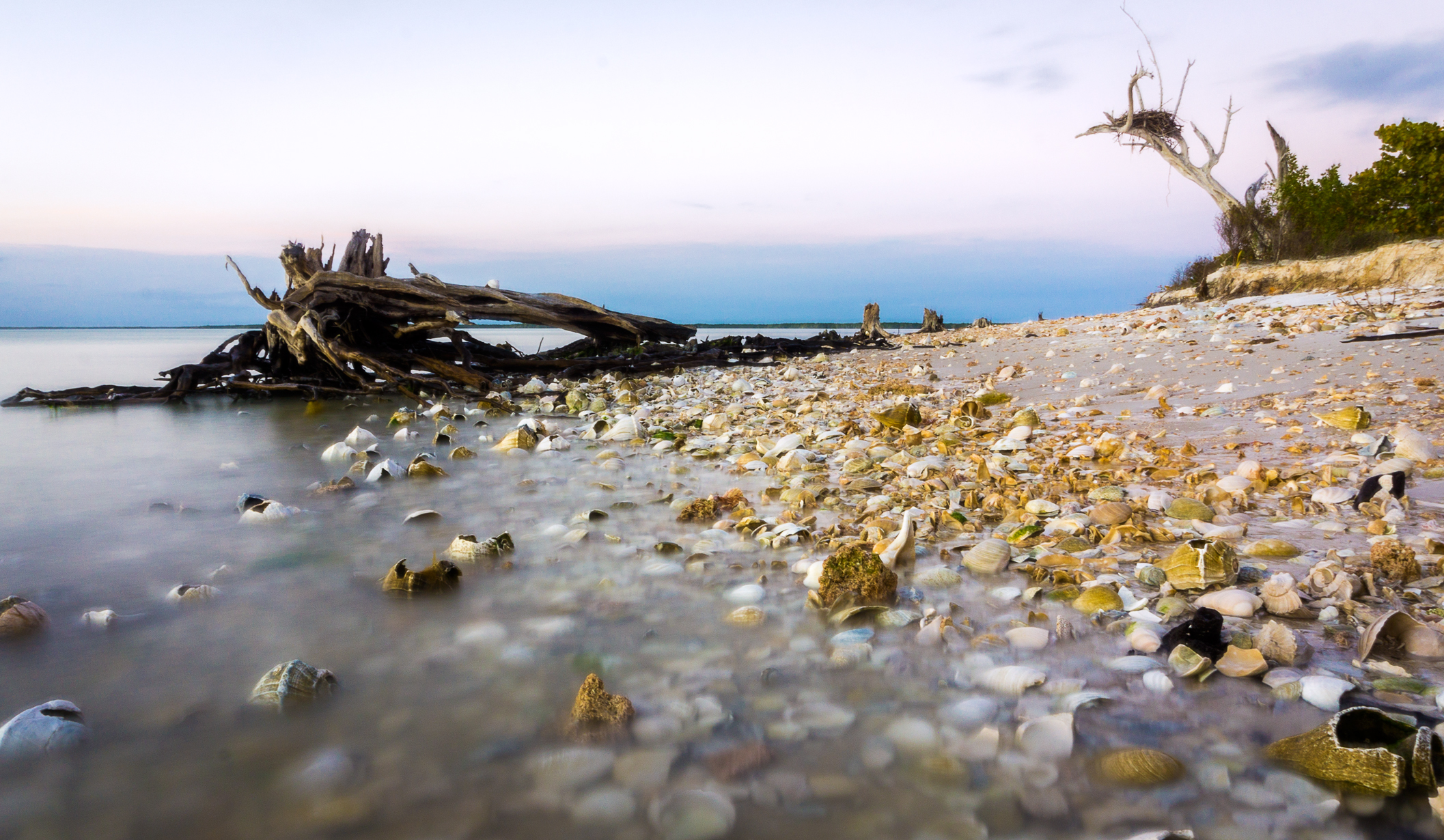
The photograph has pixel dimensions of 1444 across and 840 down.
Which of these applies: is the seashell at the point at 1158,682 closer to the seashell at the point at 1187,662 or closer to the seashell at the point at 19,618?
the seashell at the point at 1187,662

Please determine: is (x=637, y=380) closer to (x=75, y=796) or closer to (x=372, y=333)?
(x=372, y=333)

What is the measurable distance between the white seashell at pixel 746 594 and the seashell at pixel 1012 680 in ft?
2.38

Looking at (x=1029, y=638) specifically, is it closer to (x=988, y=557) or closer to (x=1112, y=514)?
(x=988, y=557)

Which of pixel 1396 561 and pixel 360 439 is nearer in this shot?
pixel 1396 561

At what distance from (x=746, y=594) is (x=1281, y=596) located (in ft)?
4.69

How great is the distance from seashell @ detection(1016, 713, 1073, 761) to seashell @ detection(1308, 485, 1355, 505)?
184cm

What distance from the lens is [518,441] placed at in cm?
496

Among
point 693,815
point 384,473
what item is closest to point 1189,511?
point 693,815

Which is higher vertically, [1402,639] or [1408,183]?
[1408,183]

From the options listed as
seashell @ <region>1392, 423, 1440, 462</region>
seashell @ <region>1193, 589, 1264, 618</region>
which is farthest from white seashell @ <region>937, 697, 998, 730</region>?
seashell @ <region>1392, 423, 1440, 462</region>

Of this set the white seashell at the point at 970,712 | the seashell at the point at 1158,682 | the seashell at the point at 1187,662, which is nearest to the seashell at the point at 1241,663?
the seashell at the point at 1187,662

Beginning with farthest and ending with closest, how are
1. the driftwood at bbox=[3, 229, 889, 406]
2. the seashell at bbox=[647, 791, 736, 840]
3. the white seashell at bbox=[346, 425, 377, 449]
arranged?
the driftwood at bbox=[3, 229, 889, 406]
the white seashell at bbox=[346, 425, 377, 449]
the seashell at bbox=[647, 791, 736, 840]

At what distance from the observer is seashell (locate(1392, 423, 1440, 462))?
280cm

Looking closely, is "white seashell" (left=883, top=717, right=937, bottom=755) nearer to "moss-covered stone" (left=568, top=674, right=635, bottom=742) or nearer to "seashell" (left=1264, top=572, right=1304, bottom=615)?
"moss-covered stone" (left=568, top=674, right=635, bottom=742)
